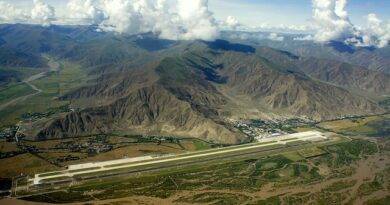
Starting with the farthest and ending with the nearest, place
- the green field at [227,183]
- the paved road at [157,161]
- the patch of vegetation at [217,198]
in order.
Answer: the paved road at [157,161], the green field at [227,183], the patch of vegetation at [217,198]

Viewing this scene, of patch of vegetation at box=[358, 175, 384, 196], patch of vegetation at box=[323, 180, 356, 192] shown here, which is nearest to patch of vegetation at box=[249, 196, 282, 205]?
patch of vegetation at box=[323, 180, 356, 192]

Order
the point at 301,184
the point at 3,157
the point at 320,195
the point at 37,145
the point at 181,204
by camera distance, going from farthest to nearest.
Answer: the point at 37,145 → the point at 3,157 → the point at 301,184 → the point at 320,195 → the point at 181,204

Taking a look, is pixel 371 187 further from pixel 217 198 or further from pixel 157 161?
pixel 157 161

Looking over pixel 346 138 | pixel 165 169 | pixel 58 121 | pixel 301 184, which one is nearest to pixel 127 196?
pixel 165 169

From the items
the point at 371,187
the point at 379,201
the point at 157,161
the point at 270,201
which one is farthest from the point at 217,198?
the point at 371,187

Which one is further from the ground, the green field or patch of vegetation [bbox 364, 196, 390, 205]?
patch of vegetation [bbox 364, 196, 390, 205]

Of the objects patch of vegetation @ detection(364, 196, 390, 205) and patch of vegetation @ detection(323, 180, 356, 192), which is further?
patch of vegetation @ detection(323, 180, 356, 192)

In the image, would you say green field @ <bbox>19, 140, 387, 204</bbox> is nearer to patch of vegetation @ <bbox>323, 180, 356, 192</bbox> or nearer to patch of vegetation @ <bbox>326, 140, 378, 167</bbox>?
patch of vegetation @ <bbox>323, 180, 356, 192</bbox>

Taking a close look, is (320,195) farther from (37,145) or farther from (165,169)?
(37,145)

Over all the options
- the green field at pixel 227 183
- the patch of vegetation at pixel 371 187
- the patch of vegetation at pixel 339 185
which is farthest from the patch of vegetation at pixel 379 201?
the patch of vegetation at pixel 339 185

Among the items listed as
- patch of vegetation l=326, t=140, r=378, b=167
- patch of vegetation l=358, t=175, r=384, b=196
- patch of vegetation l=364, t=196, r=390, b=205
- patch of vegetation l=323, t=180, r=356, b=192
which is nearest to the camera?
patch of vegetation l=364, t=196, r=390, b=205

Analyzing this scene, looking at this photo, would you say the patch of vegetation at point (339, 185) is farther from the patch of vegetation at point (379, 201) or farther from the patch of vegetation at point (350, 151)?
the patch of vegetation at point (350, 151)
